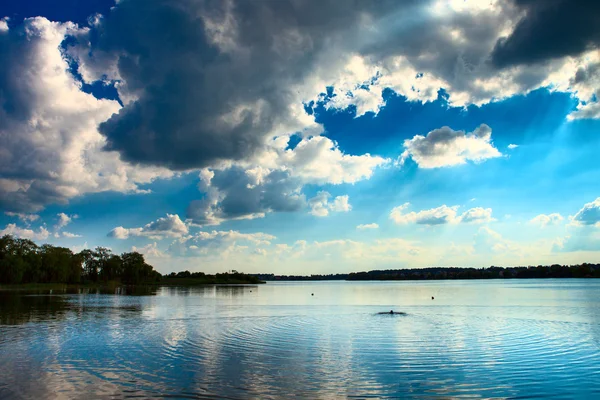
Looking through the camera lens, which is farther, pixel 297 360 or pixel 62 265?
pixel 62 265

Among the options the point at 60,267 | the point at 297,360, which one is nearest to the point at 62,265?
the point at 60,267

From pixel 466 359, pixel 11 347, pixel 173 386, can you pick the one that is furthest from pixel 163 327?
pixel 466 359

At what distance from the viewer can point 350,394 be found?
16.2m

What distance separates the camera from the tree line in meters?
123

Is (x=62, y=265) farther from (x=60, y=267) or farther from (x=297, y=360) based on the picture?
(x=297, y=360)

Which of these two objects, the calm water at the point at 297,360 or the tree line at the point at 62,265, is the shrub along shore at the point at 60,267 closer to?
the tree line at the point at 62,265

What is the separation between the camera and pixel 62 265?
145m

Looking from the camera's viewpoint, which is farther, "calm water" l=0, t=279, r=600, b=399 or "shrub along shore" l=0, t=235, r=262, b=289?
"shrub along shore" l=0, t=235, r=262, b=289

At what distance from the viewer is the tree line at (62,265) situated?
123 metres

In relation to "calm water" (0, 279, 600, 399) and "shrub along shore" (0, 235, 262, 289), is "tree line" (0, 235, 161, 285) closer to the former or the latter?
"shrub along shore" (0, 235, 262, 289)

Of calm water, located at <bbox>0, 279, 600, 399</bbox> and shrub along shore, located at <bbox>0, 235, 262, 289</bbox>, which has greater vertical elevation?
shrub along shore, located at <bbox>0, 235, 262, 289</bbox>

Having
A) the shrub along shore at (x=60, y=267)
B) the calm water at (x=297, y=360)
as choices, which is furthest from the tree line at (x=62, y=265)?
the calm water at (x=297, y=360)

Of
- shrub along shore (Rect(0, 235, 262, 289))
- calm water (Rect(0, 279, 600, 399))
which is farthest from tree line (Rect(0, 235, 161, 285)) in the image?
calm water (Rect(0, 279, 600, 399))

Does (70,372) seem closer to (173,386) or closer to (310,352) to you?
(173,386)
